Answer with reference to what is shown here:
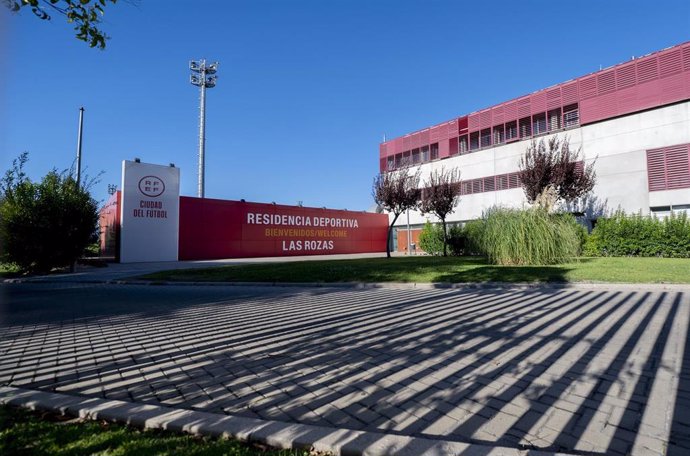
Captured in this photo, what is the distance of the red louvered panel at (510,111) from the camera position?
2911 centimetres

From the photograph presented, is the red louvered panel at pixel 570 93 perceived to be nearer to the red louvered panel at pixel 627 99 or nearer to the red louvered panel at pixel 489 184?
the red louvered panel at pixel 627 99

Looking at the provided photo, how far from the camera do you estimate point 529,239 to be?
14.9 m

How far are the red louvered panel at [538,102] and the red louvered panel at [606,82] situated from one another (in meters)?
3.61

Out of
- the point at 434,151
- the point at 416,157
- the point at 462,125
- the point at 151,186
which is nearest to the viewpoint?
the point at 151,186

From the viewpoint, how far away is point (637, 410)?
290 cm

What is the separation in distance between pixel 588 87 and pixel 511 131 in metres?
5.94

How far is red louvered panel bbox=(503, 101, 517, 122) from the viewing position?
2911 cm

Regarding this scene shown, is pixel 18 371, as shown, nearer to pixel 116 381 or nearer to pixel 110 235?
pixel 116 381

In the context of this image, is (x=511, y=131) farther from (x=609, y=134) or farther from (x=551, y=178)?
(x=551, y=178)

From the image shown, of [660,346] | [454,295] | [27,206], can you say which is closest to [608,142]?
[454,295]

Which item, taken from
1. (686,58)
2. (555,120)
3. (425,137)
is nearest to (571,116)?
(555,120)

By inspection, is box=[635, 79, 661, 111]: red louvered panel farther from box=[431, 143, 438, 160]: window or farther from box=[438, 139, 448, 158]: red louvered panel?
box=[431, 143, 438, 160]: window

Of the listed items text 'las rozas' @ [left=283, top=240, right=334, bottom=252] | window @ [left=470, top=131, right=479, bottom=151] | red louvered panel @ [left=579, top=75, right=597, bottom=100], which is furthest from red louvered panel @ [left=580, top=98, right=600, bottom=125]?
text 'las rozas' @ [left=283, top=240, right=334, bottom=252]

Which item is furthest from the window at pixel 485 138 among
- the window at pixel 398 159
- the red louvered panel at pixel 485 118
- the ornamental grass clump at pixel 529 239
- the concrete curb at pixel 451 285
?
the concrete curb at pixel 451 285
